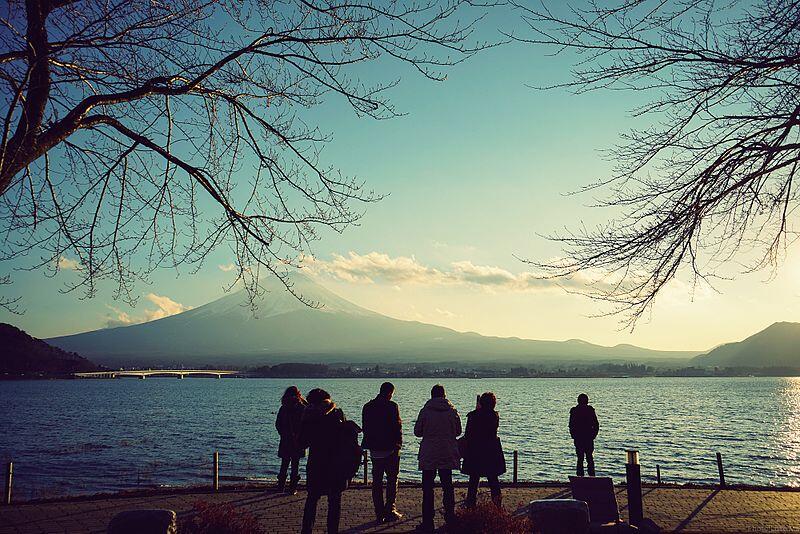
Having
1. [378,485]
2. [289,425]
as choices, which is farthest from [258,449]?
[378,485]

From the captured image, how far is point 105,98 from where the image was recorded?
743 cm

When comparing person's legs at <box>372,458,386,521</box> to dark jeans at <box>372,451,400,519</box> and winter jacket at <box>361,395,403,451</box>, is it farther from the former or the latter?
winter jacket at <box>361,395,403,451</box>

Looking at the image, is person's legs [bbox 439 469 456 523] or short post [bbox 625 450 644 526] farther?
short post [bbox 625 450 644 526]

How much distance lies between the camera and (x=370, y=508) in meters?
12.2

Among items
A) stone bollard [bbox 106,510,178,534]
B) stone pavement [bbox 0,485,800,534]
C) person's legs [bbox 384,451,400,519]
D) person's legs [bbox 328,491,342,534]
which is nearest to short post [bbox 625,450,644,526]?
stone pavement [bbox 0,485,800,534]

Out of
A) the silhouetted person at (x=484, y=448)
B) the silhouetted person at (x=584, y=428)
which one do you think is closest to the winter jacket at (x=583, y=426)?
the silhouetted person at (x=584, y=428)

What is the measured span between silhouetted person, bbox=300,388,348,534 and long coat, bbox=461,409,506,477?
10.3 ft

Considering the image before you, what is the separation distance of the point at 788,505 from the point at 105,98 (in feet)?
46.0

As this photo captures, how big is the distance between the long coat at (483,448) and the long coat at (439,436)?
0.78 metres

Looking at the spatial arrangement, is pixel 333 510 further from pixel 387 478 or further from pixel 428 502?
pixel 387 478

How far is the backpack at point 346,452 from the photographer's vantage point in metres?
8.53

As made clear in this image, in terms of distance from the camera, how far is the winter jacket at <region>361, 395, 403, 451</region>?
10547 millimetres

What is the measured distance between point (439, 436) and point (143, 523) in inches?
189

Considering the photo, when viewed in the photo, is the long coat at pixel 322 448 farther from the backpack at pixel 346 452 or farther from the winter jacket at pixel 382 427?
the winter jacket at pixel 382 427
